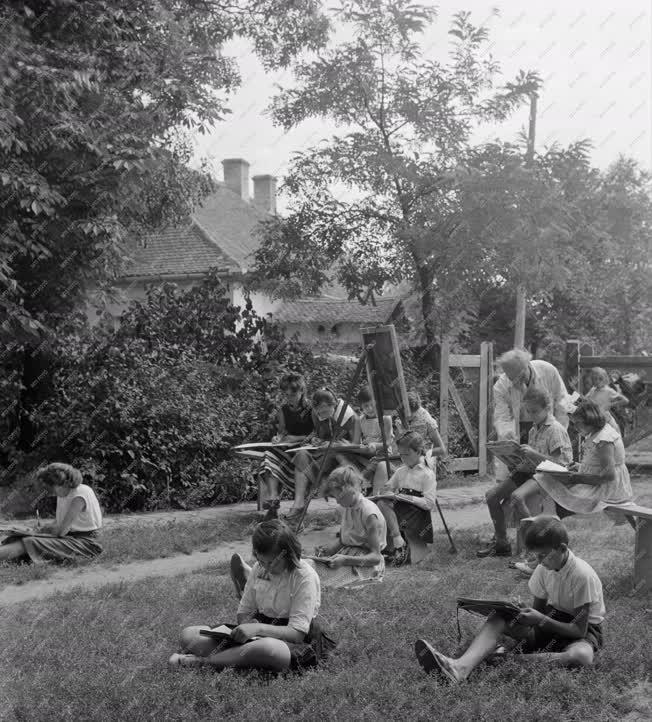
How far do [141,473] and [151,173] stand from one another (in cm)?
394

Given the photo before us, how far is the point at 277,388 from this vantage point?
47.5ft

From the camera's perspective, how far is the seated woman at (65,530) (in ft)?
28.2

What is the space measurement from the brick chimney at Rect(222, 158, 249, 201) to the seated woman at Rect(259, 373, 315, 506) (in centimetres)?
3223

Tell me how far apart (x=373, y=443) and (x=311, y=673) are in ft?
19.0

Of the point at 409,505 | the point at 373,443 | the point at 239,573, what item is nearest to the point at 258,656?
the point at 239,573

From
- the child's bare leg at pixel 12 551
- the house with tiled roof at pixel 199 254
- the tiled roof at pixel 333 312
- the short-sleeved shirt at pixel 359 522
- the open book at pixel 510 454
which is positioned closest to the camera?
the short-sleeved shirt at pixel 359 522

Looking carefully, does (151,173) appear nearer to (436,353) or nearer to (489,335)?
(436,353)

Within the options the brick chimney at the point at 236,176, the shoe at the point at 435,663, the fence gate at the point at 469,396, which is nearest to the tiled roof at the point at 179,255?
the fence gate at the point at 469,396

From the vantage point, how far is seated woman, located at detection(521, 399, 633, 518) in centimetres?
791

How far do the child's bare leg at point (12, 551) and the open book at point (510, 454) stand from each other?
4.38 meters

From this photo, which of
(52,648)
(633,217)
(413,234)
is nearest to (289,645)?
(52,648)

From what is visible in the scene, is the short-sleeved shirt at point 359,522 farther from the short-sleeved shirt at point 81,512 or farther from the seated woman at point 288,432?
the short-sleeved shirt at point 81,512

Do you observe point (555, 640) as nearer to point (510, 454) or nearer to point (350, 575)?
point (350, 575)

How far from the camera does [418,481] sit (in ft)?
29.3
